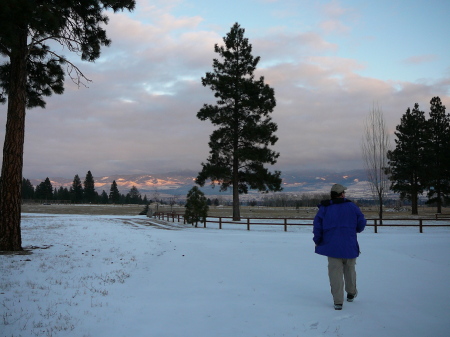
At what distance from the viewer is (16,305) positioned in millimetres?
5207

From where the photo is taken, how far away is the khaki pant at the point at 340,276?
207 inches

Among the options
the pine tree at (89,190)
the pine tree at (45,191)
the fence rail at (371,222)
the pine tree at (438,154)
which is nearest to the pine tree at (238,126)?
the fence rail at (371,222)

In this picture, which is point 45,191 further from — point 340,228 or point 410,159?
point 340,228

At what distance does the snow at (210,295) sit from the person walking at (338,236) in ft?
1.55

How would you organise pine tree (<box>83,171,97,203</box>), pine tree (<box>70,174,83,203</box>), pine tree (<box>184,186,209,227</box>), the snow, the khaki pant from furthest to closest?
pine tree (<box>83,171,97,203</box>) < pine tree (<box>70,174,83,203</box>) < pine tree (<box>184,186,209,227</box>) < the khaki pant < the snow

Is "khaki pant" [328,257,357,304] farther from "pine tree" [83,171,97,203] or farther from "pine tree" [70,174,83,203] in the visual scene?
"pine tree" [70,174,83,203]

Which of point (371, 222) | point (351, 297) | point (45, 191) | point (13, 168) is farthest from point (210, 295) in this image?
point (45, 191)

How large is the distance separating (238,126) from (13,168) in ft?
69.2

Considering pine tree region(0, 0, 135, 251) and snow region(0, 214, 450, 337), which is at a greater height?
pine tree region(0, 0, 135, 251)

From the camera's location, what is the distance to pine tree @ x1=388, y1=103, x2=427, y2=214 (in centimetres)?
4159

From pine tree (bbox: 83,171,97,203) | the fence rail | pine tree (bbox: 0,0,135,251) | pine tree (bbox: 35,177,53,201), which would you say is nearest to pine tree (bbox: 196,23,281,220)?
the fence rail

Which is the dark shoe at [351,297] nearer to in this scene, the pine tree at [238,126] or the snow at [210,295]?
the snow at [210,295]

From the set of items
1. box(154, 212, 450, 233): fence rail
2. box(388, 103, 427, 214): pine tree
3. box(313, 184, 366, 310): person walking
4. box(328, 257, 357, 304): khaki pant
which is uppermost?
box(388, 103, 427, 214): pine tree

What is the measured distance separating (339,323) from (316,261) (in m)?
5.25
